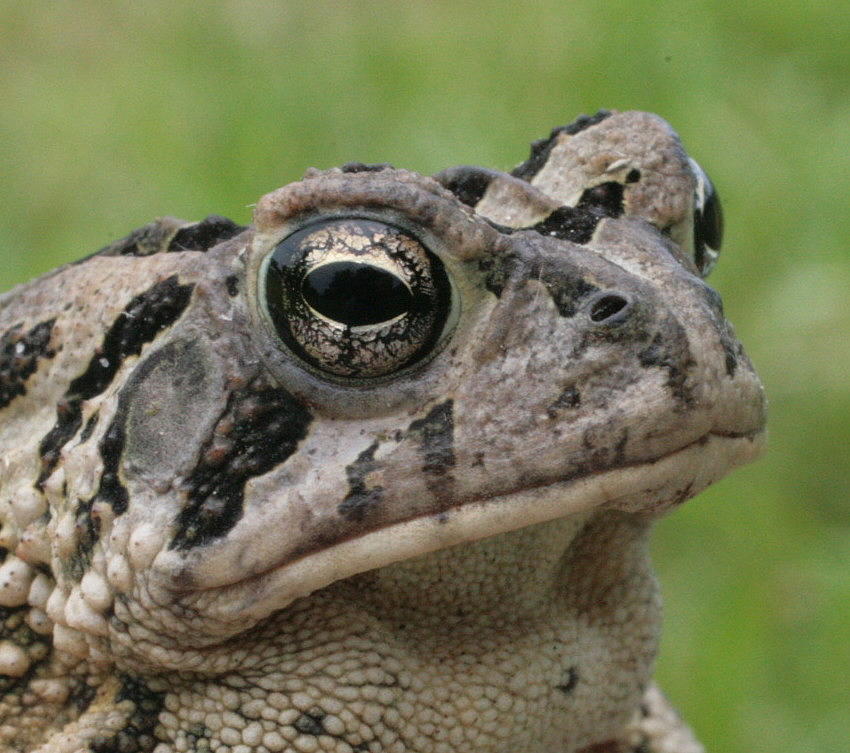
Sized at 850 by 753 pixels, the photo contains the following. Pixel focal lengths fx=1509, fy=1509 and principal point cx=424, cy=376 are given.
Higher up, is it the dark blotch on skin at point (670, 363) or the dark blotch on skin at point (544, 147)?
the dark blotch on skin at point (544, 147)

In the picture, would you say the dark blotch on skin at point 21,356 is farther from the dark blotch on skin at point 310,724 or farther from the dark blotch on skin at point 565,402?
the dark blotch on skin at point 565,402

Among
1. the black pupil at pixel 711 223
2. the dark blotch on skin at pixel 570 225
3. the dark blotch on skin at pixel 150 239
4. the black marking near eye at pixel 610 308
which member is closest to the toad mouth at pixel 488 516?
the black marking near eye at pixel 610 308

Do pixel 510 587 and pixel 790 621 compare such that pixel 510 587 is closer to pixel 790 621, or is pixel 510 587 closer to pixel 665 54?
pixel 790 621

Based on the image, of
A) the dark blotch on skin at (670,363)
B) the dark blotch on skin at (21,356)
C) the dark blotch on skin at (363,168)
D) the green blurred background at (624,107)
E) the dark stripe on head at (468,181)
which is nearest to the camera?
the dark blotch on skin at (670,363)

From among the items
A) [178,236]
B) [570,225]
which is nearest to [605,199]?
[570,225]

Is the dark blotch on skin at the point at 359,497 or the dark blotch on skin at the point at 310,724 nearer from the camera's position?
the dark blotch on skin at the point at 359,497

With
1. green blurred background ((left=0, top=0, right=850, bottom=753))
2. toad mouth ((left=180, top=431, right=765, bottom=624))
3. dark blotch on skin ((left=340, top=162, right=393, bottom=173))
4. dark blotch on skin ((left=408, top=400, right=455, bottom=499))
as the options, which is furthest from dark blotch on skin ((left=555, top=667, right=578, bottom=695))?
green blurred background ((left=0, top=0, right=850, bottom=753))

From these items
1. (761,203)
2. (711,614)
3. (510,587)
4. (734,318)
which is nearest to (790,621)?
(711,614)

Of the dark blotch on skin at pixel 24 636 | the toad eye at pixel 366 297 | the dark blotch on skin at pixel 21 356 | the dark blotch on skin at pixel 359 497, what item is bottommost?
the dark blotch on skin at pixel 24 636
